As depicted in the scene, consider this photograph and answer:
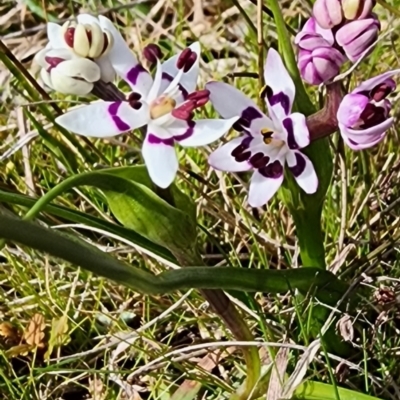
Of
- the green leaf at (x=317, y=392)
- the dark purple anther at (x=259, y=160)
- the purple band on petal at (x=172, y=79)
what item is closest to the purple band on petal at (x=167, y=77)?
the purple band on petal at (x=172, y=79)

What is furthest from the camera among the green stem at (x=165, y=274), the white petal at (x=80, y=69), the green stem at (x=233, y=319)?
the green stem at (x=233, y=319)

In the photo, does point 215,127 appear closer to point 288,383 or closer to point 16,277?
point 288,383

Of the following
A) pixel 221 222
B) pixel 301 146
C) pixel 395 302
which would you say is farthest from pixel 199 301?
pixel 301 146

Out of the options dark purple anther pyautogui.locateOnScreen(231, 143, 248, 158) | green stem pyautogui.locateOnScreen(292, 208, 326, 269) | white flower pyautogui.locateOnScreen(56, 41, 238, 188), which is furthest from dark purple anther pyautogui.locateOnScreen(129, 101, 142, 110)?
green stem pyautogui.locateOnScreen(292, 208, 326, 269)

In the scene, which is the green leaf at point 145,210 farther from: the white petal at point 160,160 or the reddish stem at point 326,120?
the reddish stem at point 326,120

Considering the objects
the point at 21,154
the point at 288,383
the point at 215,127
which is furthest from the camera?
the point at 21,154

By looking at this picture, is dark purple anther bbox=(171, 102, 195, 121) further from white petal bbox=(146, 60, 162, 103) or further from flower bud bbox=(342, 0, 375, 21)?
flower bud bbox=(342, 0, 375, 21)
